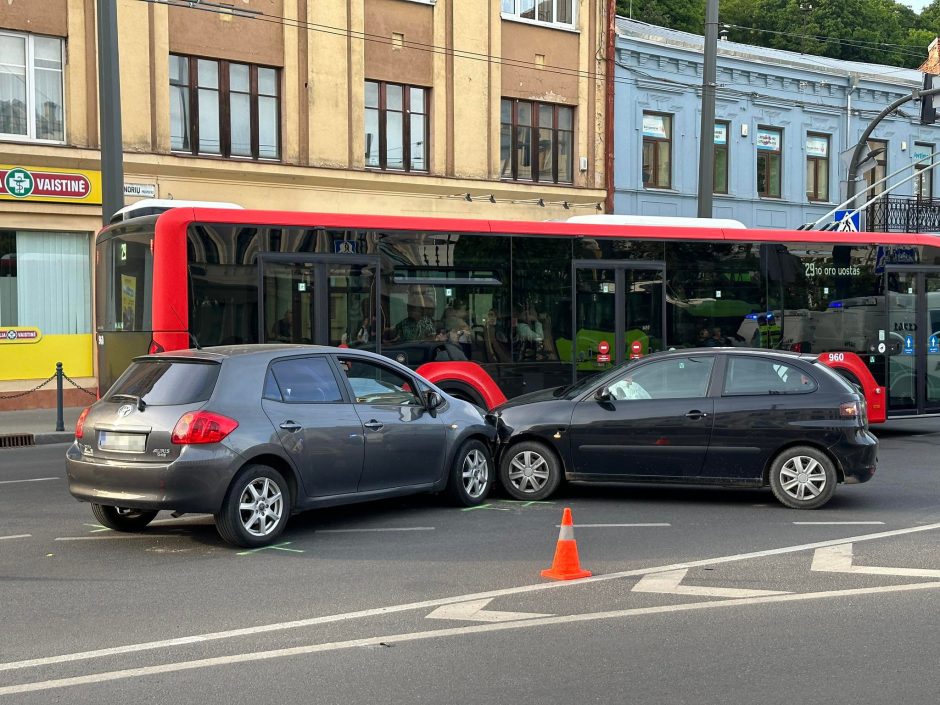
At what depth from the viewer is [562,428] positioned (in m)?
10.9

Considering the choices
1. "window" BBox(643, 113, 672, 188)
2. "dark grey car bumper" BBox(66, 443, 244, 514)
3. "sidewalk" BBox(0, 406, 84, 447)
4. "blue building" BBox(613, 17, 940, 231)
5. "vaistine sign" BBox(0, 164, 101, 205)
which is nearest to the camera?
"dark grey car bumper" BBox(66, 443, 244, 514)

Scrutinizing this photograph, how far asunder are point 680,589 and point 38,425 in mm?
13724

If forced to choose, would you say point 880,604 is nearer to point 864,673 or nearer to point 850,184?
point 864,673

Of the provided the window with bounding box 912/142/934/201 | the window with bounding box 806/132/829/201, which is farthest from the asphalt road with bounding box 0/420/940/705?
the window with bounding box 912/142/934/201

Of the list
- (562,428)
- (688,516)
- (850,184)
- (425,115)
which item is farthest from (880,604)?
(425,115)

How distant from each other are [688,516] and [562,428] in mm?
1469

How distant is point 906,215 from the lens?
34.9 meters

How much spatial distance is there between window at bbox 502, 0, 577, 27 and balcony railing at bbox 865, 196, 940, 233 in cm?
1221

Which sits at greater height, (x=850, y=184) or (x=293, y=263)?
(x=850, y=184)

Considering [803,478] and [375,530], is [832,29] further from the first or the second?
[375,530]

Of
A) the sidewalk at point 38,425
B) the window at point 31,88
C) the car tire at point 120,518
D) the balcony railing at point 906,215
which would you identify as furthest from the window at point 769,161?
the car tire at point 120,518

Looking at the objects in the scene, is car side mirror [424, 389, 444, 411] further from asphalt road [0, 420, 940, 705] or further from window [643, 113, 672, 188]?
window [643, 113, 672, 188]

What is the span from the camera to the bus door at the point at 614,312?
15.5 m

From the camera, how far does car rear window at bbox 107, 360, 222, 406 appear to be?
8688 millimetres
